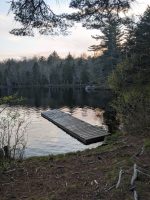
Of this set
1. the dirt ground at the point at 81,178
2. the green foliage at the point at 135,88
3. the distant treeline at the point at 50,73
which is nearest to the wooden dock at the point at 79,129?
the green foliage at the point at 135,88

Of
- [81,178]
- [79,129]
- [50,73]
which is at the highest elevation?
[50,73]

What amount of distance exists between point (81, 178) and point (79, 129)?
19.1 meters

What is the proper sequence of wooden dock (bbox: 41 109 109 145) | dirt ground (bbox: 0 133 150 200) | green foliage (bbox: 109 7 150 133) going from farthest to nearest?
wooden dock (bbox: 41 109 109 145) < green foliage (bbox: 109 7 150 133) < dirt ground (bbox: 0 133 150 200)

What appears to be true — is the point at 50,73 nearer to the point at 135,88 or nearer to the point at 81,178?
the point at 135,88

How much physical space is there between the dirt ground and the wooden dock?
12640mm

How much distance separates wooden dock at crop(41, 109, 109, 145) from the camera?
23297 mm

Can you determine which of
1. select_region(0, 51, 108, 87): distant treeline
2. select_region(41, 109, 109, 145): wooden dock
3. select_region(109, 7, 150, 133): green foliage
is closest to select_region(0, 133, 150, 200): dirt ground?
select_region(109, 7, 150, 133): green foliage

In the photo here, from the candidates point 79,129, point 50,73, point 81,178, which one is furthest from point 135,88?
point 50,73

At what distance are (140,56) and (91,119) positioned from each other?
747 inches

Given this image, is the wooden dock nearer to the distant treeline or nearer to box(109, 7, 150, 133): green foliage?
box(109, 7, 150, 133): green foliage

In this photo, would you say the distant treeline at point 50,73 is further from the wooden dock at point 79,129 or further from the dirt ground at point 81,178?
the dirt ground at point 81,178

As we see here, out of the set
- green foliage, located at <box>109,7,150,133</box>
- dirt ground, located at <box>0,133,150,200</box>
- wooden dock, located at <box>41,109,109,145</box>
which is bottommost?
wooden dock, located at <box>41,109,109,145</box>

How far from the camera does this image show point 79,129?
27078 mm

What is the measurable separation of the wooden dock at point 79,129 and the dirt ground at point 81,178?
41.5ft
